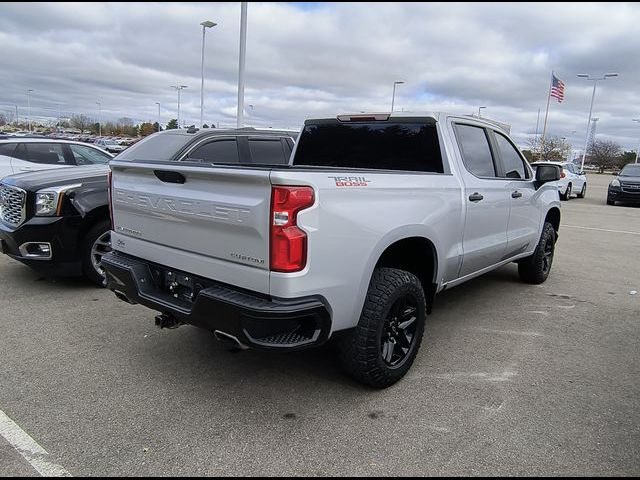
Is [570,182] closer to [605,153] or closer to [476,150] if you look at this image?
[476,150]

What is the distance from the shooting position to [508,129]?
5.84m

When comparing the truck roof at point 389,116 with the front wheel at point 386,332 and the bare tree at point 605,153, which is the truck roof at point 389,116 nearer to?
the front wheel at point 386,332

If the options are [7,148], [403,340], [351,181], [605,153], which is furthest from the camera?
[605,153]

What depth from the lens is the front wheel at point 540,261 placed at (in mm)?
6035

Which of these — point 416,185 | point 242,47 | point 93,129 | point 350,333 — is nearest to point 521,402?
point 350,333

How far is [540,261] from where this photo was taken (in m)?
6.11

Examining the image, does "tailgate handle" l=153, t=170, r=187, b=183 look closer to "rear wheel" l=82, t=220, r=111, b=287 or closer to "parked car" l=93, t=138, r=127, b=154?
"rear wheel" l=82, t=220, r=111, b=287

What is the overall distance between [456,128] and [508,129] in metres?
1.92

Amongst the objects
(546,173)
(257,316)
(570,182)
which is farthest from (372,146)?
(570,182)

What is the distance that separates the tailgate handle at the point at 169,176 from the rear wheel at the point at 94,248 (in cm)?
249

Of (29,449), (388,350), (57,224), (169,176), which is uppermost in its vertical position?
(169,176)

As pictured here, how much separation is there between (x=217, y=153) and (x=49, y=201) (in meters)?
1.92

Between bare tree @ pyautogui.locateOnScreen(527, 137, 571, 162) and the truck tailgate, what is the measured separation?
5646 centimetres

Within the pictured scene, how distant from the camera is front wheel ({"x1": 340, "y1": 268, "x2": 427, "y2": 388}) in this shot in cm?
310
